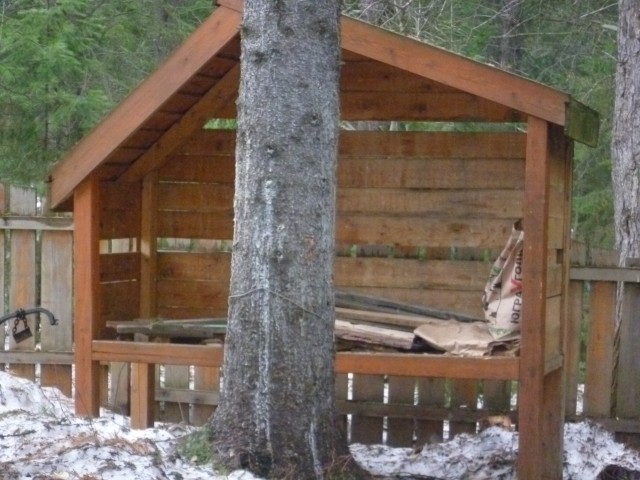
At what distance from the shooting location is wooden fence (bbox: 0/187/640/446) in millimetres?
7711

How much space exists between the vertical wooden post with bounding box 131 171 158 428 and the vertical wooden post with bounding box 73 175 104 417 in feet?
2.86

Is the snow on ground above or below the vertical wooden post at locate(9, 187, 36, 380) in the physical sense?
below

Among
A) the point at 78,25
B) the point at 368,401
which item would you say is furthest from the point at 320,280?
the point at 78,25

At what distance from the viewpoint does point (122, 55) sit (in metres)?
13.5

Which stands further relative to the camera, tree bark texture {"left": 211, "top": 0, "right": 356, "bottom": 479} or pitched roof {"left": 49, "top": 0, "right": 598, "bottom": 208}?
pitched roof {"left": 49, "top": 0, "right": 598, "bottom": 208}

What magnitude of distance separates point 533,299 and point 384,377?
2.36m

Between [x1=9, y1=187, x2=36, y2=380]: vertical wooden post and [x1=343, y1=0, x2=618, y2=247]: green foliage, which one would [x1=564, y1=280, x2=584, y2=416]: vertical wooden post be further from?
[x1=9, y1=187, x2=36, y2=380]: vertical wooden post

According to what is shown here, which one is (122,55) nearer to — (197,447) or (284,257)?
(284,257)

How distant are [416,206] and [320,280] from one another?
252cm

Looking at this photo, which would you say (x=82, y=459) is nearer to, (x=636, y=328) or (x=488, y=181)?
(x=488, y=181)

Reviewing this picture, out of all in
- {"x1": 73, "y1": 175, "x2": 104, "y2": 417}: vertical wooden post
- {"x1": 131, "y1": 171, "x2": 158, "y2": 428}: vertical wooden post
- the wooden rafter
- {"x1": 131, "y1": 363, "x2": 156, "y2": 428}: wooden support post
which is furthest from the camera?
{"x1": 131, "y1": 363, "x2": 156, "y2": 428}: wooden support post

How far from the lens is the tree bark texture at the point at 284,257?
504 centimetres

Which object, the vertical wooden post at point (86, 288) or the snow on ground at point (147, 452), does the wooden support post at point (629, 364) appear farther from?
the vertical wooden post at point (86, 288)

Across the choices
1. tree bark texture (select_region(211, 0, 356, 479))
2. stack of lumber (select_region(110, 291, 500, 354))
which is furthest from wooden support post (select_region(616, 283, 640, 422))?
tree bark texture (select_region(211, 0, 356, 479))
